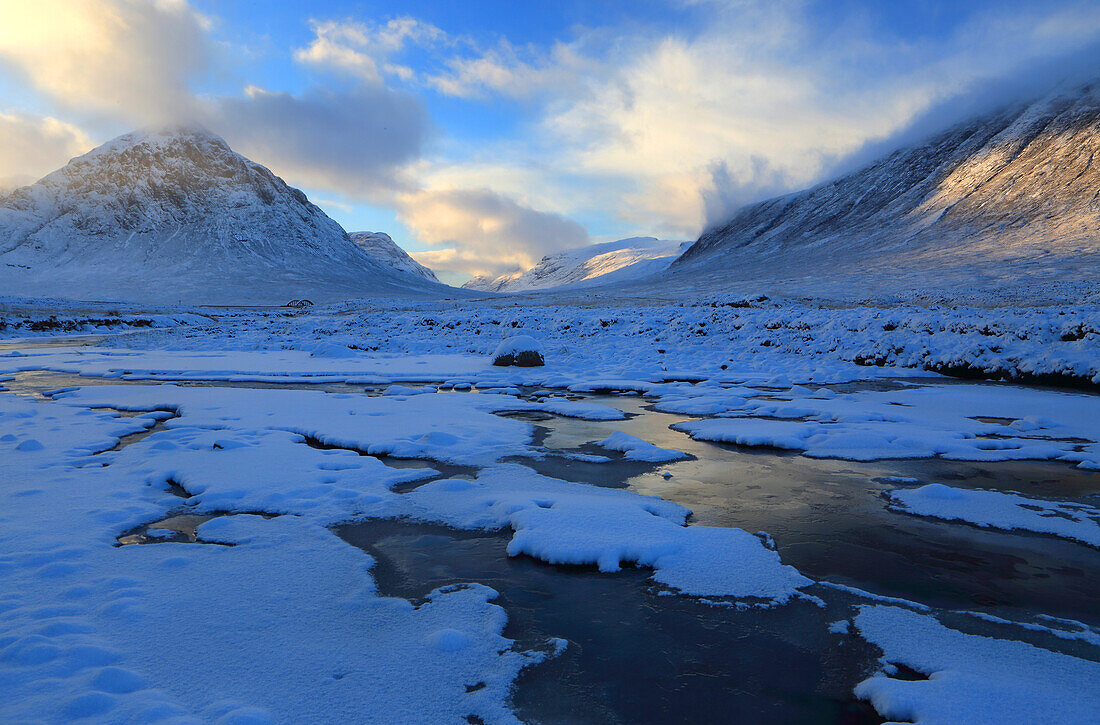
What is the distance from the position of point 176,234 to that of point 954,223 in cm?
13386

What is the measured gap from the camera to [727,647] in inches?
108

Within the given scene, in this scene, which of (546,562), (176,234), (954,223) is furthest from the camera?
(176,234)

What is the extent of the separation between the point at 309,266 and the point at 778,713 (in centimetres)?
12969

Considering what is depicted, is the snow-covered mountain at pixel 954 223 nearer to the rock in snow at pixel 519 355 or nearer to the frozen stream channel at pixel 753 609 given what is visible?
the rock in snow at pixel 519 355

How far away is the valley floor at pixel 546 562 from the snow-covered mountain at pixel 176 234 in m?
87.2

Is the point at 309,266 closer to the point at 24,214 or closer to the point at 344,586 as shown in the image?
the point at 24,214

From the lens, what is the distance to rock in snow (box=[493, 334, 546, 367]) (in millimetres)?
15250

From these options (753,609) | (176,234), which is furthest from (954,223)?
(176,234)

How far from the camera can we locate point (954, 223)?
74.3 m

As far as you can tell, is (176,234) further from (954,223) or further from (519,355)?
(954,223)

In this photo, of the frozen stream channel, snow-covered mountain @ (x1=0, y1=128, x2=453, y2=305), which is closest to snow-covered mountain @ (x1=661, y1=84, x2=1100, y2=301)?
the frozen stream channel

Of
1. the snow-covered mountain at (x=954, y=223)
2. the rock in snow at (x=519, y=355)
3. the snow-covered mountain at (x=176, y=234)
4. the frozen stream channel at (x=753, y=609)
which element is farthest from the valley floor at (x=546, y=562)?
the snow-covered mountain at (x=176, y=234)

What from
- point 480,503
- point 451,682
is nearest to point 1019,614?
point 451,682

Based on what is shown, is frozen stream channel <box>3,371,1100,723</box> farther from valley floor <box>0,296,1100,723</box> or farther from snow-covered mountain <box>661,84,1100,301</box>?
snow-covered mountain <box>661,84,1100,301</box>
